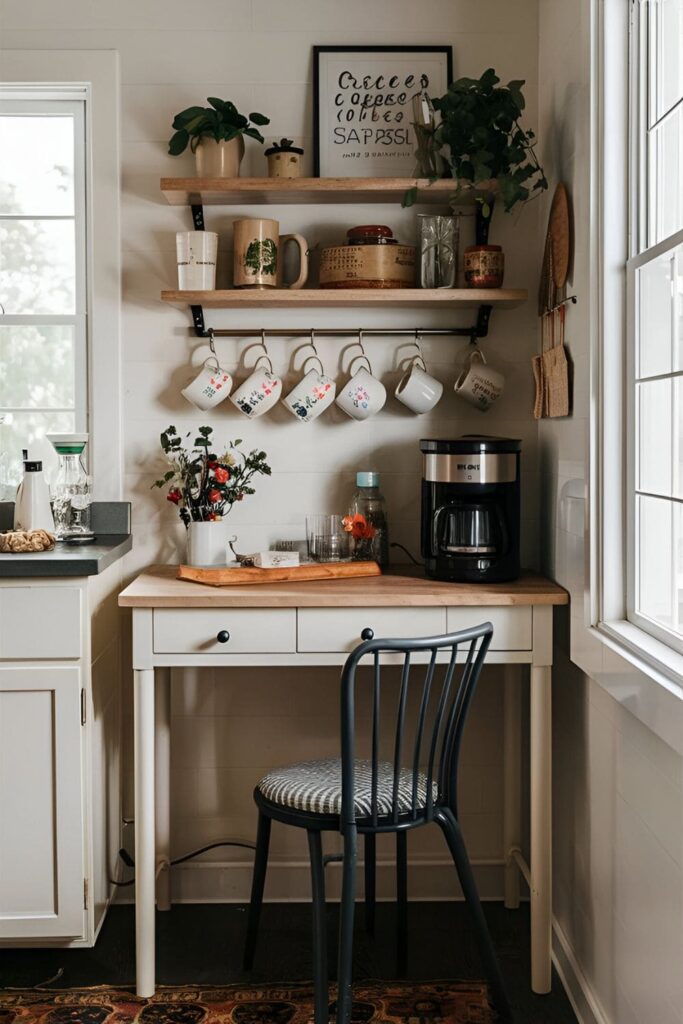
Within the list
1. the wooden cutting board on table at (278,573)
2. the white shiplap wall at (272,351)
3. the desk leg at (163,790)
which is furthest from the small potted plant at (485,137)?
the desk leg at (163,790)

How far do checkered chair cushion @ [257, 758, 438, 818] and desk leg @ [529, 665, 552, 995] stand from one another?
10.0 inches

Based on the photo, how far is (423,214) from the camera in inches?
106

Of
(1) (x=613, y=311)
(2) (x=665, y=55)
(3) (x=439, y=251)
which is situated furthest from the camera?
(3) (x=439, y=251)

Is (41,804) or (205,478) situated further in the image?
(205,478)

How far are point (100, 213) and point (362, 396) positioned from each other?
33.9 inches

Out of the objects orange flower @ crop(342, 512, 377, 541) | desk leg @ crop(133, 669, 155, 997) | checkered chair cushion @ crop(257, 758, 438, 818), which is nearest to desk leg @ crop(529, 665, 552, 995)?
checkered chair cushion @ crop(257, 758, 438, 818)

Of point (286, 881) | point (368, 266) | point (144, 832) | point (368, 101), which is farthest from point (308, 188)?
point (286, 881)

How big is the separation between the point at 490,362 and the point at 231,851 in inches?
60.8

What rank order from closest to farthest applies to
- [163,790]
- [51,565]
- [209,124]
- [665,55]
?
1. [665,55]
2. [51,565]
3. [209,124]
4. [163,790]

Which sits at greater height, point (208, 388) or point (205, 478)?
point (208, 388)

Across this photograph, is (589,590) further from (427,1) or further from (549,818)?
(427,1)

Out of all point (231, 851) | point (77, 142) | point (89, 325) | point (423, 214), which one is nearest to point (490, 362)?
point (423, 214)

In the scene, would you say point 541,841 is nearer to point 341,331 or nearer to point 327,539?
point 327,539

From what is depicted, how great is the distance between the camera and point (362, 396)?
102 inches
